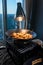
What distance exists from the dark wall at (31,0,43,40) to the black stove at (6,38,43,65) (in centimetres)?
146

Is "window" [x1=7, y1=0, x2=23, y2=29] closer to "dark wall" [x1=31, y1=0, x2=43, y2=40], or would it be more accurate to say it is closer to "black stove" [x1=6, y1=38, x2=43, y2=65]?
"dark wall" [x1=31, y1=0, x2=43, y2=40]

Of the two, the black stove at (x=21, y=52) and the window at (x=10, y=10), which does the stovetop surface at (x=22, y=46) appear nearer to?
the black stove at (x=21, y=52)

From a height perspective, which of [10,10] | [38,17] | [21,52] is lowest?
[21,52]

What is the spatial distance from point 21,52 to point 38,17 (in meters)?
1.91

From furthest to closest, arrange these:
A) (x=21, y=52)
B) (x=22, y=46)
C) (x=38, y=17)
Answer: (x=38, y=17) < (x=22, y=46) < (x=21, y=52)

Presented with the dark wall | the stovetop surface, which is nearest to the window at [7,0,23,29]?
the dark wall

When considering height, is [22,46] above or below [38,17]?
below

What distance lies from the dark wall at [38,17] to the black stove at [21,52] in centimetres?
146

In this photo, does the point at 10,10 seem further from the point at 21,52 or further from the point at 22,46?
the point at 21,52

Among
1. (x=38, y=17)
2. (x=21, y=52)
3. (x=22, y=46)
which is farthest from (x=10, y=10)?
(x=21, y=52)

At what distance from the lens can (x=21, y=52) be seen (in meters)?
1.58

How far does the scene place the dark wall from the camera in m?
3.19

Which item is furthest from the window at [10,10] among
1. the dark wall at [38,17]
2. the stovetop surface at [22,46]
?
the stovetop surface at [22,46]

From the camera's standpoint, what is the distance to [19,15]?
6.42ft
